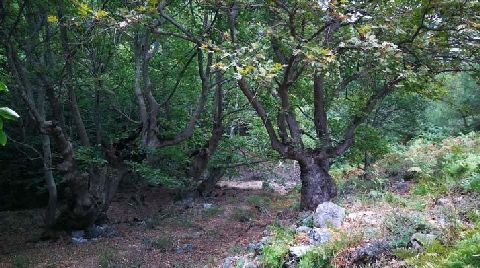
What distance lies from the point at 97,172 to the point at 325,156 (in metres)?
5.75

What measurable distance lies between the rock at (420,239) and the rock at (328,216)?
174 centimetres

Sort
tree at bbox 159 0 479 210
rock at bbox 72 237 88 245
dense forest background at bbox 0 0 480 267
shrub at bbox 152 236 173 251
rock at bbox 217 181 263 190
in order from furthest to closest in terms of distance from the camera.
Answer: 1. rock at bbox 217 181 263 190
2. rock at bbox 72 237 88 245
3. shrub at bbox 152 236 173 251
4. dense forest background at bbox 0 0 480 267
5. tree at bbox 159 0 479 210

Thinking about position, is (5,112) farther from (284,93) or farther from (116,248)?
(116,248)

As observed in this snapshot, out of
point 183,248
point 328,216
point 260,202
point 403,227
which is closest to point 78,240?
point 183,248

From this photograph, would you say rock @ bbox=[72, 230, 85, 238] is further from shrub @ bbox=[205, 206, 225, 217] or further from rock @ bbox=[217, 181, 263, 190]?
rock @ bbox=[217, 181, 263, 190]

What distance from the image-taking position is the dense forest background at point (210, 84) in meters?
7.71

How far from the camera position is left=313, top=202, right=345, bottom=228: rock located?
6508 mm

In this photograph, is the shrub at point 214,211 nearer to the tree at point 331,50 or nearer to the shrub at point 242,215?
the shrub at point 242,215

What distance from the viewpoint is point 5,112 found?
1.51m

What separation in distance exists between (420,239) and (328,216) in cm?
230

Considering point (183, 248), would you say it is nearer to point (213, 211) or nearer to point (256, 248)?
point (256, 248)

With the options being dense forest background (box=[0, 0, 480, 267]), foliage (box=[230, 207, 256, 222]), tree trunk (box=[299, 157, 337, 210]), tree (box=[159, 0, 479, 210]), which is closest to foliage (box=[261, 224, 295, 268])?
dense forest background (box=[0, 0, 480, 267])

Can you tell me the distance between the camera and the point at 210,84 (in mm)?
11883

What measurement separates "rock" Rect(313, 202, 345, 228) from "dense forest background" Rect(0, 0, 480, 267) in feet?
4.09
